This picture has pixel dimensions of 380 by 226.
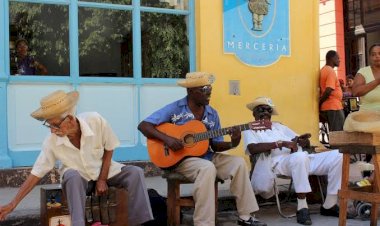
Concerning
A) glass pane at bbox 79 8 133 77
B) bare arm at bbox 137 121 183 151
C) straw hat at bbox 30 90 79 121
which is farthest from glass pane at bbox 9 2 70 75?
straw hat at bbox 30 90 79 121

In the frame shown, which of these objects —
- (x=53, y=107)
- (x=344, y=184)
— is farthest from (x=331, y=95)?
(x=53, y=107)

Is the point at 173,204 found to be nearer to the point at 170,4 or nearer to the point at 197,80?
the point at 197,80

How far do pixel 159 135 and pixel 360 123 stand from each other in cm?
162

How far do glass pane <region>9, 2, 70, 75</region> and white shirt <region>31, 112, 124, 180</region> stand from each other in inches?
97.9

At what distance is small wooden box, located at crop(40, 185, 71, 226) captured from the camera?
3.82 m

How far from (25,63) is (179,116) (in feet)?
7.96

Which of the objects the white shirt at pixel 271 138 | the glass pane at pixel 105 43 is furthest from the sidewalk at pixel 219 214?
the glass pane at pixel 105 43

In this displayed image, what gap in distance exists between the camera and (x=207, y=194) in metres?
4.48

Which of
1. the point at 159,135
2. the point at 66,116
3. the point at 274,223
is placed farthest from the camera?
the point at 274,223

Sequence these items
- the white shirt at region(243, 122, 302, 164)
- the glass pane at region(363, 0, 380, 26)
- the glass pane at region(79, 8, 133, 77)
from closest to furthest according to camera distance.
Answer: the white shirt at region(243, 122, 302, 164)
the glass pane at region(79, 8, 133, 77)
the glass pane at region(363, 0, 380, 26)

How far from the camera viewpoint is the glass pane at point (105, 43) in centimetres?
668

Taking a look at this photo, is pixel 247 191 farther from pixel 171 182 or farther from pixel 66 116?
pixel 66 116

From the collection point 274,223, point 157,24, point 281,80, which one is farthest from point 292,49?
point 274,223

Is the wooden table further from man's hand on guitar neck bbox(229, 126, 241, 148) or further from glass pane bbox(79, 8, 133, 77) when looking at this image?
glass pane bbox(79, 8, 133, 77)
